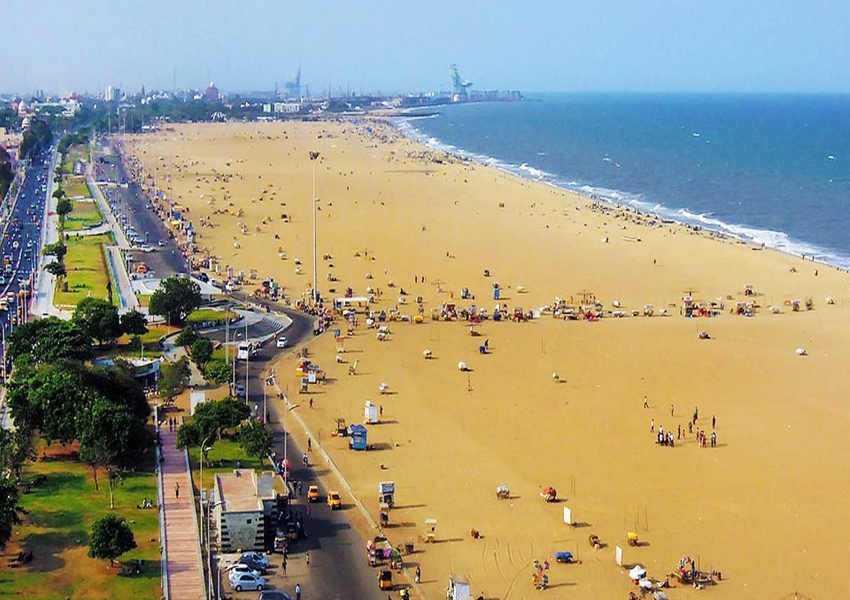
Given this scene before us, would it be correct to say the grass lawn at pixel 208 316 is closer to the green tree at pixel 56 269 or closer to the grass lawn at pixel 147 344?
the grass lawn at pixel 147 344

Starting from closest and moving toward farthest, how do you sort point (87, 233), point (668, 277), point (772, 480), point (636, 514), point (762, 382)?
point (636, 514)
point (772, 480)
point (762, 382)
point (668, 277)
point (87, 233)

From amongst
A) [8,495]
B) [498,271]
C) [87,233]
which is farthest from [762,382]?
[87,233]

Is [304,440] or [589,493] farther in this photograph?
[304,440]

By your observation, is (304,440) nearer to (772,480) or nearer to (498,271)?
(772,480)

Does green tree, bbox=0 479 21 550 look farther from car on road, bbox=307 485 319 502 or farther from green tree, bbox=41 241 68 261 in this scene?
green tree, bbox=41 241 68 261

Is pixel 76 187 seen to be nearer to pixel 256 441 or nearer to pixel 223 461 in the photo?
pixel 223 461

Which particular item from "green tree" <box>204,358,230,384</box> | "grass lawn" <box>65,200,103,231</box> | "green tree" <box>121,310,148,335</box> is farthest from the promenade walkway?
"grass lawn" <box>65,200,103,231</box>
